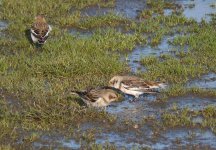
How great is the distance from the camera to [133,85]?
11.3 metres

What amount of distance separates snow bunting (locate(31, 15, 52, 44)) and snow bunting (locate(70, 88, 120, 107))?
11.7 ft

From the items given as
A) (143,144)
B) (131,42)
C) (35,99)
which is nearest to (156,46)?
(131,42)

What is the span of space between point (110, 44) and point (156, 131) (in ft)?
15.6

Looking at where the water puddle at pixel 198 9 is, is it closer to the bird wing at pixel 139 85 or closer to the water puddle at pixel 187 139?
the bird wing at pixel 139 85

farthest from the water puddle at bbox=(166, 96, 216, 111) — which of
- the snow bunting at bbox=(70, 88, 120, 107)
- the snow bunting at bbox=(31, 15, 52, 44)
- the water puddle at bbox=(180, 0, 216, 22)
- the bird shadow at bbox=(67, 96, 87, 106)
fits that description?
the water puddle at bbox=(180, 0, 216, 22)

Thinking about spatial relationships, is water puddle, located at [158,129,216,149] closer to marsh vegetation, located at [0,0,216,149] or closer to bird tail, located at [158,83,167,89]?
marsh vegetation, located at [0,0,216,149]

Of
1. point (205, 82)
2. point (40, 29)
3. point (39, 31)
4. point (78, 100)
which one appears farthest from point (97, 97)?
point (40, 29)

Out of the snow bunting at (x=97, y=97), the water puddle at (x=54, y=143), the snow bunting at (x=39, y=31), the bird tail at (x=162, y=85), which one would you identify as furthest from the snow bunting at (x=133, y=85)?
the snow bunting at (x=39, y=31)

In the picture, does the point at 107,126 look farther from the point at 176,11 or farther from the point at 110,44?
the point at 176,11

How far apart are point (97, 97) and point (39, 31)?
13.4 ft

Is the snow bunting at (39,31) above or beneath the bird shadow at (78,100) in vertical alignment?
above

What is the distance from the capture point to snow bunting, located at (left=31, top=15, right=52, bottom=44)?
14094mm

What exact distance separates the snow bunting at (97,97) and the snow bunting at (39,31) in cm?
356

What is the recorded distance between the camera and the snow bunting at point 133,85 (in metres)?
11.3
